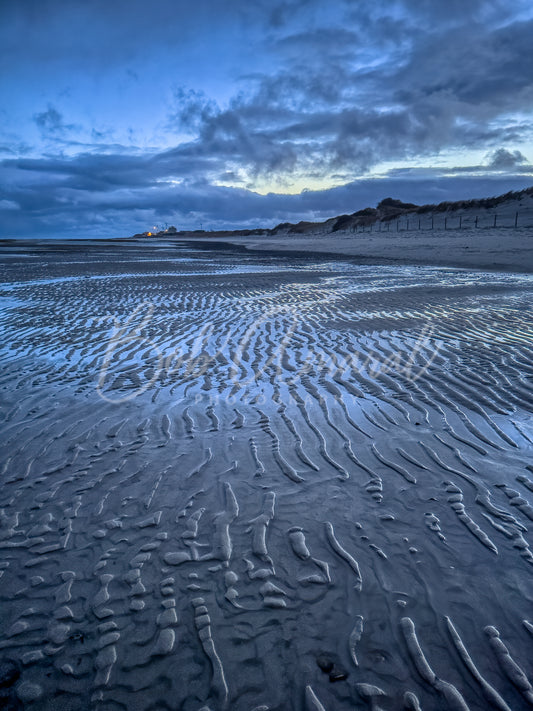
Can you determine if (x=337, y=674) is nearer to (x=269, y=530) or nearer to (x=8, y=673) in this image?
(x=269, y=530)

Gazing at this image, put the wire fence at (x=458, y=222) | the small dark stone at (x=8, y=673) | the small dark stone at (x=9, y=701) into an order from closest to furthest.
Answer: the small dark stone at (x=9, y=701) → the small dark stone at (x=8, y=673) → the wire fence at (x=458, y=222)

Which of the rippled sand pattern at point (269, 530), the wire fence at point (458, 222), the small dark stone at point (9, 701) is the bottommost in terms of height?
the rippled sand pattern at point (269, 530)

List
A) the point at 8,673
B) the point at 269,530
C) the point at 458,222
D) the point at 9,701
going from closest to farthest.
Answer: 1. the point at 9,701
2. the point at 8,673
3. the point at 269,530
4. the point at 458,222

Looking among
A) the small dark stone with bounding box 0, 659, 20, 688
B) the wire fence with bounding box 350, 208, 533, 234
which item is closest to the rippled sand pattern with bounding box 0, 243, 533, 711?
the small dark stone with bounding box 0, 659, 20, 688

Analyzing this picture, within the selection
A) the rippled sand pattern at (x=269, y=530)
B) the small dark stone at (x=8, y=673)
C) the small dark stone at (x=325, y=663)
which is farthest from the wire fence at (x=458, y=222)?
the small dark stone at (x=8, y=673)

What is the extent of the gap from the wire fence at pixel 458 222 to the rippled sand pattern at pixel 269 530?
3605cm

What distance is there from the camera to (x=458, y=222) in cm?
4934

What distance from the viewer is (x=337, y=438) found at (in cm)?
403

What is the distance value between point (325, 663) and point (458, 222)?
5447 cm

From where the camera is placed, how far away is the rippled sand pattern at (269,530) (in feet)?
6.32

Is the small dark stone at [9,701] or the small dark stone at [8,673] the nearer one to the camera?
the small dark stone at [9,701]

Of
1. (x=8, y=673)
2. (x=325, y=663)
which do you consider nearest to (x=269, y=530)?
(x=325, y=663)

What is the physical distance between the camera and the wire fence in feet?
131

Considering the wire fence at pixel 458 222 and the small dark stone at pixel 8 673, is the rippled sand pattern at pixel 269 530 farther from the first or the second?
the wire fence at pixel 458 222
